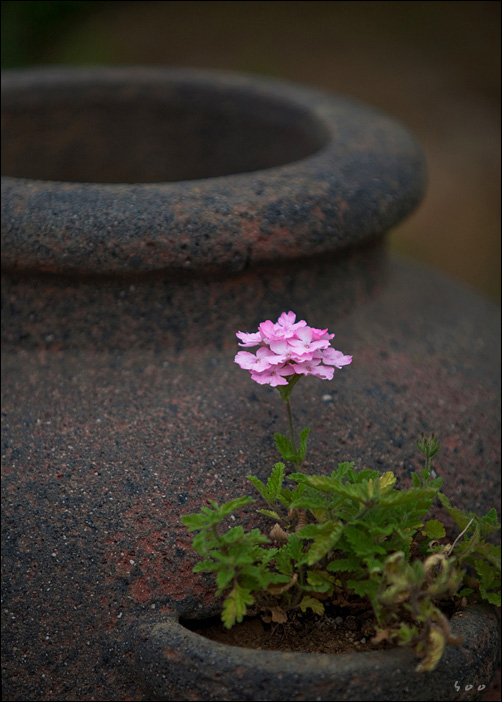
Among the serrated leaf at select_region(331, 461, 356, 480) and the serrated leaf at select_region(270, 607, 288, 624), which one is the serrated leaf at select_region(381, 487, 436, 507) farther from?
the serrated leaf at select_region(270, 607, 288, 624)

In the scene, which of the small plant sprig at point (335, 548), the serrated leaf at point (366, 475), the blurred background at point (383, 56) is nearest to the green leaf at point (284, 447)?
the small plant sprig at point (335, 548)

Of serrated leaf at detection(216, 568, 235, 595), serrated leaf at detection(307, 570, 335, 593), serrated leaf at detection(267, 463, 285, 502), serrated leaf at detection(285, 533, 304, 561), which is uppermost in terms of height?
serrated leaf at detection(267, 463, 285, 502)

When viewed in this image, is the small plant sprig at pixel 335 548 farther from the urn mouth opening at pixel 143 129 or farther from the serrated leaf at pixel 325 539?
the urn mouth opening at pixel 143 129

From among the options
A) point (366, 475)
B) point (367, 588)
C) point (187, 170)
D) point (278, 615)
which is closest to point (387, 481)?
point (366, 475)

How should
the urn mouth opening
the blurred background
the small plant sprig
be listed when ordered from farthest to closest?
the blurred background
the urn mouth opening
the small plant sprig

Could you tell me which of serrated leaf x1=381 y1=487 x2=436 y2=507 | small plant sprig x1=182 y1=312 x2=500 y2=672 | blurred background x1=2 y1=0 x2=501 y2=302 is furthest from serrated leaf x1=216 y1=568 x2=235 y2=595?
blurred background x1=2 y1=0 x2=501 y2=302

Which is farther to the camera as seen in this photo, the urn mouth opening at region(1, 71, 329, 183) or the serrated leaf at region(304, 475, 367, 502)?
the urn mouth opening at region(1, 71, 329, 183)

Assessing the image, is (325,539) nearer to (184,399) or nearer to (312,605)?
(312,605)
